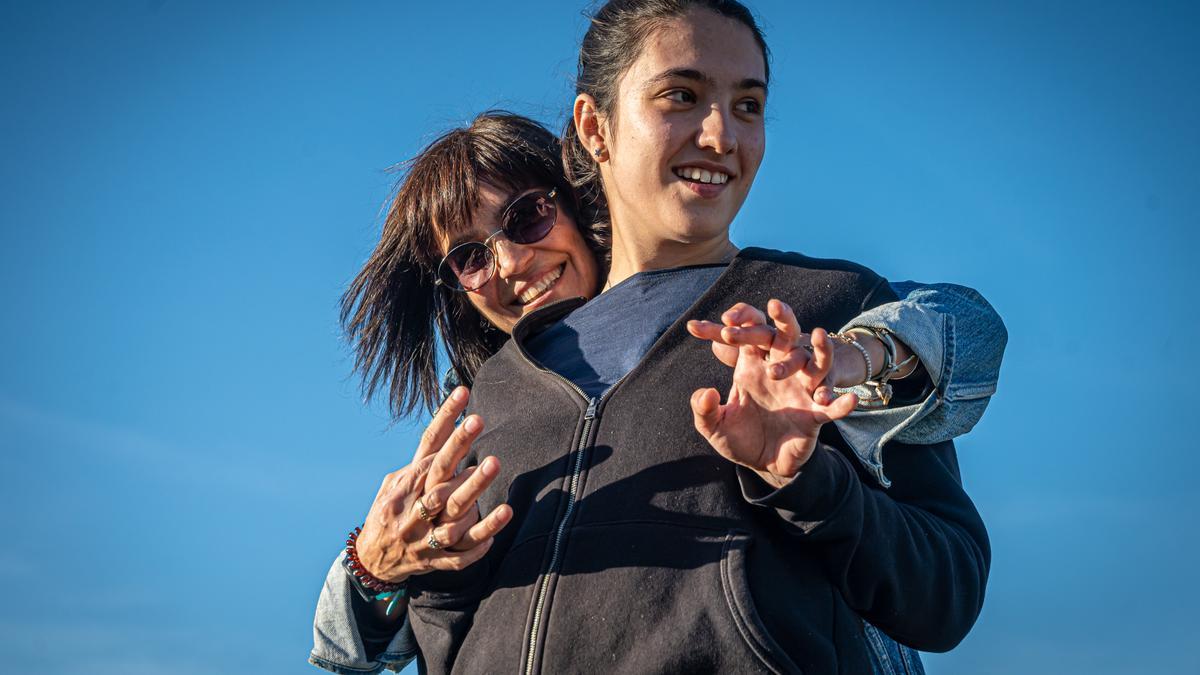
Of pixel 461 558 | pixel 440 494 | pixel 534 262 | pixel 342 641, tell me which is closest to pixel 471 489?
pixel 440 494

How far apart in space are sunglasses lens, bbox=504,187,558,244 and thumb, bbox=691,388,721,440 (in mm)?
2347

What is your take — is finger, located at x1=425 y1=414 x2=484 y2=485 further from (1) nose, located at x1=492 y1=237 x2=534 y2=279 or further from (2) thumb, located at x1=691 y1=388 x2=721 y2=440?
(1) nose, located at x1=492 y1=237 x2=534 y2=279

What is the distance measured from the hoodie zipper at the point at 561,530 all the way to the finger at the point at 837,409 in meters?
0.78

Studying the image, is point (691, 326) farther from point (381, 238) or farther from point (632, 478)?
point (381, 238)

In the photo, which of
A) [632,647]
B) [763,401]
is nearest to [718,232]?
[763,401]

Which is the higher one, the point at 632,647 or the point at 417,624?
the point at 417,624

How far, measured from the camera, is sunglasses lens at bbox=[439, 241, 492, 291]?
500cm

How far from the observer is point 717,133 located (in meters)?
3.51

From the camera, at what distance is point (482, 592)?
3150mm

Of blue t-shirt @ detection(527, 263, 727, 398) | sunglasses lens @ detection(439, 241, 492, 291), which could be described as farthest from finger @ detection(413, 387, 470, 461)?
sunglasses lens @ detection(439, 241, 492, 291)

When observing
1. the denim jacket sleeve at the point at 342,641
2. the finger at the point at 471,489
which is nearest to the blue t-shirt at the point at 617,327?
the finger at the point at 471,489

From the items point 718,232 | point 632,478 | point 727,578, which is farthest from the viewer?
point 718,232

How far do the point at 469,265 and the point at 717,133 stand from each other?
1.82 meters

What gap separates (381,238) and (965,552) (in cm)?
313
